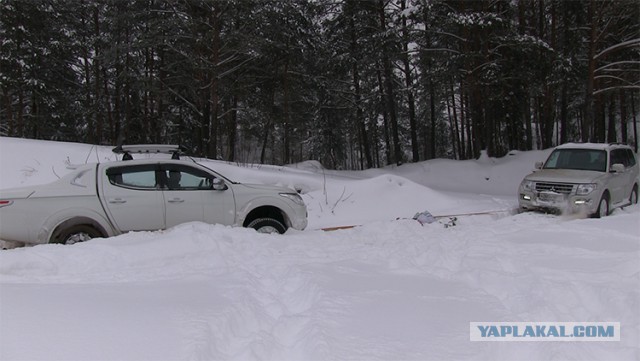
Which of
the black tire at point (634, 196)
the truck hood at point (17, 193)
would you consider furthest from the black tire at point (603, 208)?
the truck hood at point (17, 193)

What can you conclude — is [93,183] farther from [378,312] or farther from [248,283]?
[378,312]

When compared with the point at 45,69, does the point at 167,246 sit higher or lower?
lower

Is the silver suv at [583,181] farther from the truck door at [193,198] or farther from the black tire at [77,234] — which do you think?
the black tire at [77,234]

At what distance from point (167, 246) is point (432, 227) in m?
5.48

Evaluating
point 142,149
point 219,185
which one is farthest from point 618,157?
point 142,149

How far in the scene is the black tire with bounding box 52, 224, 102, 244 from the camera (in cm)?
653

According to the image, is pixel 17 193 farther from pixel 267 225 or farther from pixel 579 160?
pixel 579 160

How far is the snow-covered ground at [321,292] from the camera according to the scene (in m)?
3.18

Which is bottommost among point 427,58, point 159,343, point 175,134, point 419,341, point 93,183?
point 419,341

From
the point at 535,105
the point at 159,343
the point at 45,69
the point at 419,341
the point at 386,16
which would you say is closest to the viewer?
the point at 159,343

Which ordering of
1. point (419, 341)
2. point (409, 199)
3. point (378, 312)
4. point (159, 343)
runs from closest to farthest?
point (159, 343) < point (419, 341) < point (378, 312) < point (409, 199)

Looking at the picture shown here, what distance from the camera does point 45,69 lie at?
969 inches

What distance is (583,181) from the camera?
10.1 metres

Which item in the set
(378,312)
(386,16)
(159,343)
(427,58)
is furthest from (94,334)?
(386,16)
